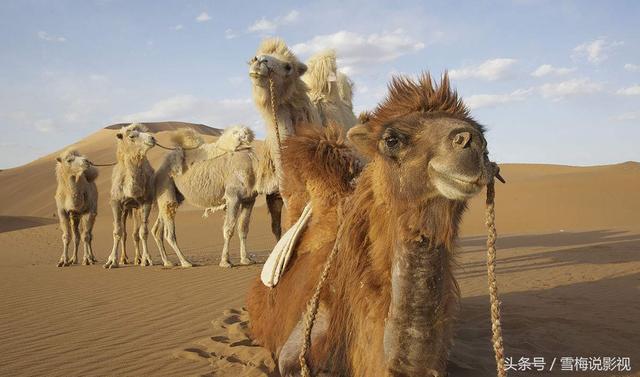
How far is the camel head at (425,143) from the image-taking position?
6.39 ft

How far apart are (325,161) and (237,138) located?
771cm

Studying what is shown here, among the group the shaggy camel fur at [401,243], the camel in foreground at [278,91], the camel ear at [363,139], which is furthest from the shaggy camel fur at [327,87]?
the camel ear at [363,139]

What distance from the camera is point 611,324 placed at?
516 cm

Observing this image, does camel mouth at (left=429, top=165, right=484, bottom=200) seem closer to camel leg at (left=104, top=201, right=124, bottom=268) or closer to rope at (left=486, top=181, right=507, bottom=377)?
rope at (left=486, top=181, right=507, bottom=377)

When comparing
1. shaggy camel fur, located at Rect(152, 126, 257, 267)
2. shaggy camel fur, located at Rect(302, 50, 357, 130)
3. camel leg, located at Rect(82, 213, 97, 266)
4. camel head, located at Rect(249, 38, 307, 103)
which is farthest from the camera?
camel leg, located at Rect(82, 213, 97, 266)

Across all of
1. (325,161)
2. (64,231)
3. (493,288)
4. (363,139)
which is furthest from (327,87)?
(64,231)

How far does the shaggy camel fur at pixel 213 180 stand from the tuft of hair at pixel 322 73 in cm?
369

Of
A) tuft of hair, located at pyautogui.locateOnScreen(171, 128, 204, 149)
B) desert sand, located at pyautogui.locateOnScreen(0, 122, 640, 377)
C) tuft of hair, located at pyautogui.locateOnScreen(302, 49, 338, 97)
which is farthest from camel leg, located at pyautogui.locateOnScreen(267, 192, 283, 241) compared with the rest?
tuft of hair, located at pyautogui.locateOnScreen(302, 49, 338, 97)

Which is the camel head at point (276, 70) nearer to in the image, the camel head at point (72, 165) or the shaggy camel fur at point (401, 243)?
the shaggy camel fur at point (401, 243)

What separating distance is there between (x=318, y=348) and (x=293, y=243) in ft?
2.83

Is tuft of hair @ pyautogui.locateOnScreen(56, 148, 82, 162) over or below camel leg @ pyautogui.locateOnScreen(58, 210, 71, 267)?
over

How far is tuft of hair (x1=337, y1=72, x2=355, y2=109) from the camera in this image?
7.29 m

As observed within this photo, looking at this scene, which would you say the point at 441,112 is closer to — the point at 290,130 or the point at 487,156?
the point at 487,156

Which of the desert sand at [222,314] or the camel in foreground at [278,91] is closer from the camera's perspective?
the desert sand at [222,314]
